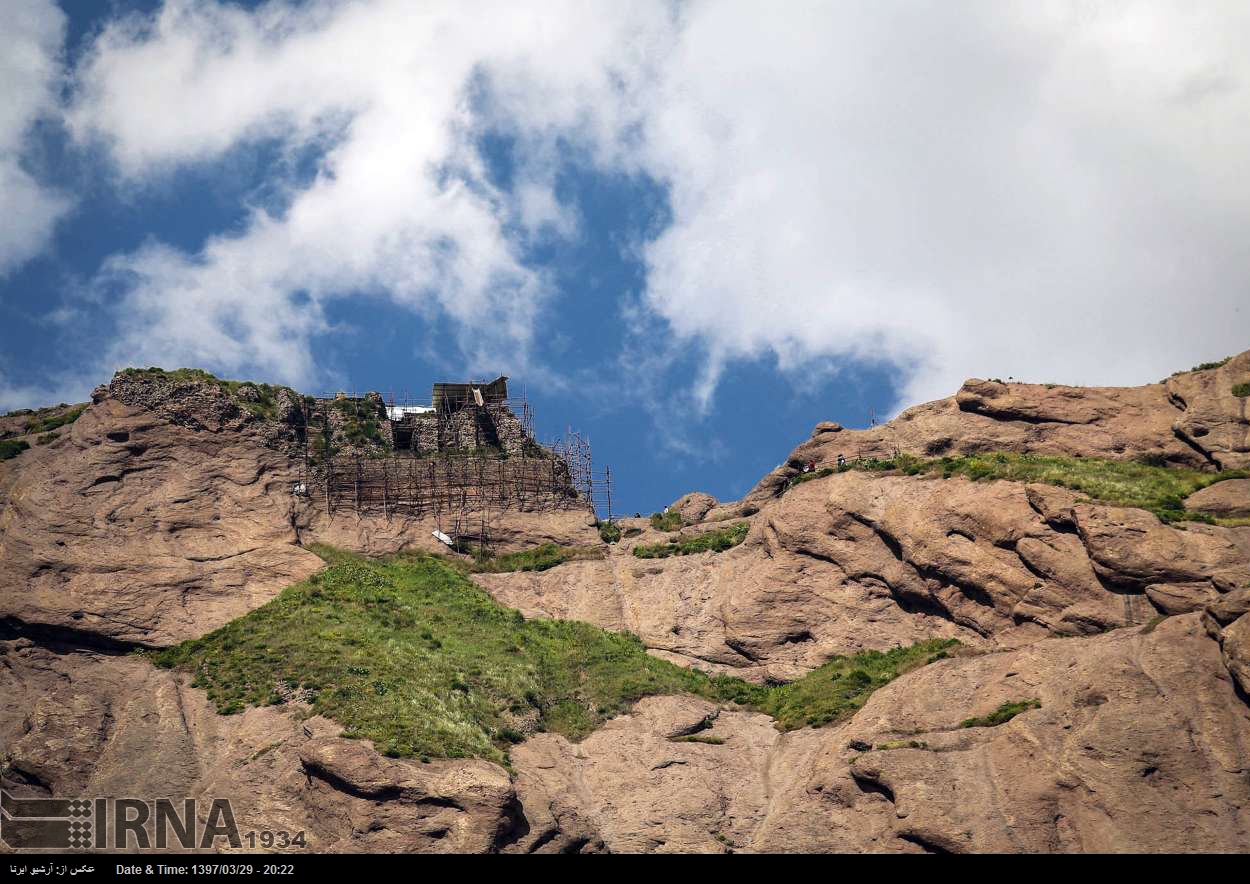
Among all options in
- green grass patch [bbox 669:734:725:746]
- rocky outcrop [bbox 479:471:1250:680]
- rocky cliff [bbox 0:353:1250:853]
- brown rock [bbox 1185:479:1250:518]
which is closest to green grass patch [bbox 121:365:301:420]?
rocky cliff [bbox 0:353:1250:853]

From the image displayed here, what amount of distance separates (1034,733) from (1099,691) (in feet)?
10.1

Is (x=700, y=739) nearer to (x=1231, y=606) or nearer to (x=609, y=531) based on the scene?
(x=1231, y=606)

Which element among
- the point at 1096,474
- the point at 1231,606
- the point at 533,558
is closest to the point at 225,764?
the point at 533,558

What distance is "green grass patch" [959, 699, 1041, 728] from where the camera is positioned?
2361 inches

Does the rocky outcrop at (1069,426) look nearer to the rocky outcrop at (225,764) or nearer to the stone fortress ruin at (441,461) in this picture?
the stone fortress ruin at (441,461)

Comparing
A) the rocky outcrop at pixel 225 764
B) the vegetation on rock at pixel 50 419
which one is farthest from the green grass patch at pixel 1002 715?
the vegetation on rock at pixel 50 419

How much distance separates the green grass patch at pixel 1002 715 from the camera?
2361 inches

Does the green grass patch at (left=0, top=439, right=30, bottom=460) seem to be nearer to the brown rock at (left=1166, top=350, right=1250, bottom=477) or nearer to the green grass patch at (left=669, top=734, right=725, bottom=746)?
the green grass patch at (left=669, top=734, right=725, bottom=746)

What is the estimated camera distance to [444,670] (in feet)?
232

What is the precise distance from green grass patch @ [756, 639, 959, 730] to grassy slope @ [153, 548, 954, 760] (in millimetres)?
76

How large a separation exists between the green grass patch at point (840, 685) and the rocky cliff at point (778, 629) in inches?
38.3

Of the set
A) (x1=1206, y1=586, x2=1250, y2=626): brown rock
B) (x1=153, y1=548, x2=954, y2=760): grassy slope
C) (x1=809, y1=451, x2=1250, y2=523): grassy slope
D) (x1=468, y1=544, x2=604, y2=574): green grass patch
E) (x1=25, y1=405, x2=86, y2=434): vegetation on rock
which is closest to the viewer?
(x1=1206, y1=586, x2=1250, y2=626): brown rock

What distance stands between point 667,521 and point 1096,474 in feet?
89.2

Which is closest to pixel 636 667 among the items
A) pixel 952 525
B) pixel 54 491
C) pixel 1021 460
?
pixel 952 525
